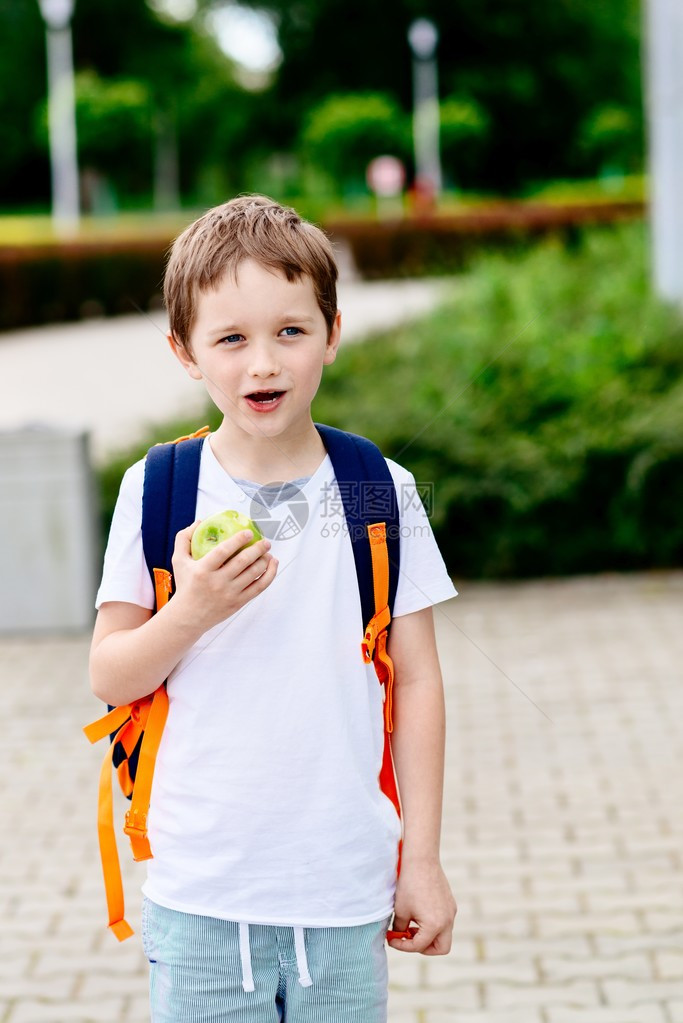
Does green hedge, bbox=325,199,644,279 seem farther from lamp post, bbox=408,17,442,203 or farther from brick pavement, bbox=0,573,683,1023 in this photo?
brick pavement, bbox=0,573,683,1023

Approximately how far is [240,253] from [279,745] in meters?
0.65

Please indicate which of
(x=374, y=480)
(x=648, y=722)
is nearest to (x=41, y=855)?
(x=648, y=722)

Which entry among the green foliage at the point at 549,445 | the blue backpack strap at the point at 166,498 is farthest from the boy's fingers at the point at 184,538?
the green foliage at the point at 549,445

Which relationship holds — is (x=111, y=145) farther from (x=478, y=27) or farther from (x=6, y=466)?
(x=6, y=466)

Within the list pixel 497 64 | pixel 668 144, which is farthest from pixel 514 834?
pixel 497 64

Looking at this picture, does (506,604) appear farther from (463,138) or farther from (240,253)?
(463,138)

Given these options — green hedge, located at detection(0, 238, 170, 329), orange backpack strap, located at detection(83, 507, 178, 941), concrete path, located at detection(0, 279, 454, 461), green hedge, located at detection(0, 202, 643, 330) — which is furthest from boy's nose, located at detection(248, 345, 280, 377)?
green hedge, located at detection(0, 238, 170, 329)

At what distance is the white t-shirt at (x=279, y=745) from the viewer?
1896 mm

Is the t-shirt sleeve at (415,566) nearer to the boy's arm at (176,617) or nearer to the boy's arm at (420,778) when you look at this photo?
the boy's arm at (420,778)

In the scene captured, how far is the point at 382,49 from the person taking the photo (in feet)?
209

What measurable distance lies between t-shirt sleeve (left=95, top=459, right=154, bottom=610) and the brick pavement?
5.86ft

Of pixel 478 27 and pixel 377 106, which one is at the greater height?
pixel 478 27

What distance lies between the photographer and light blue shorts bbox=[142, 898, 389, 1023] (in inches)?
75.5

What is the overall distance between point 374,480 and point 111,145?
163ft
